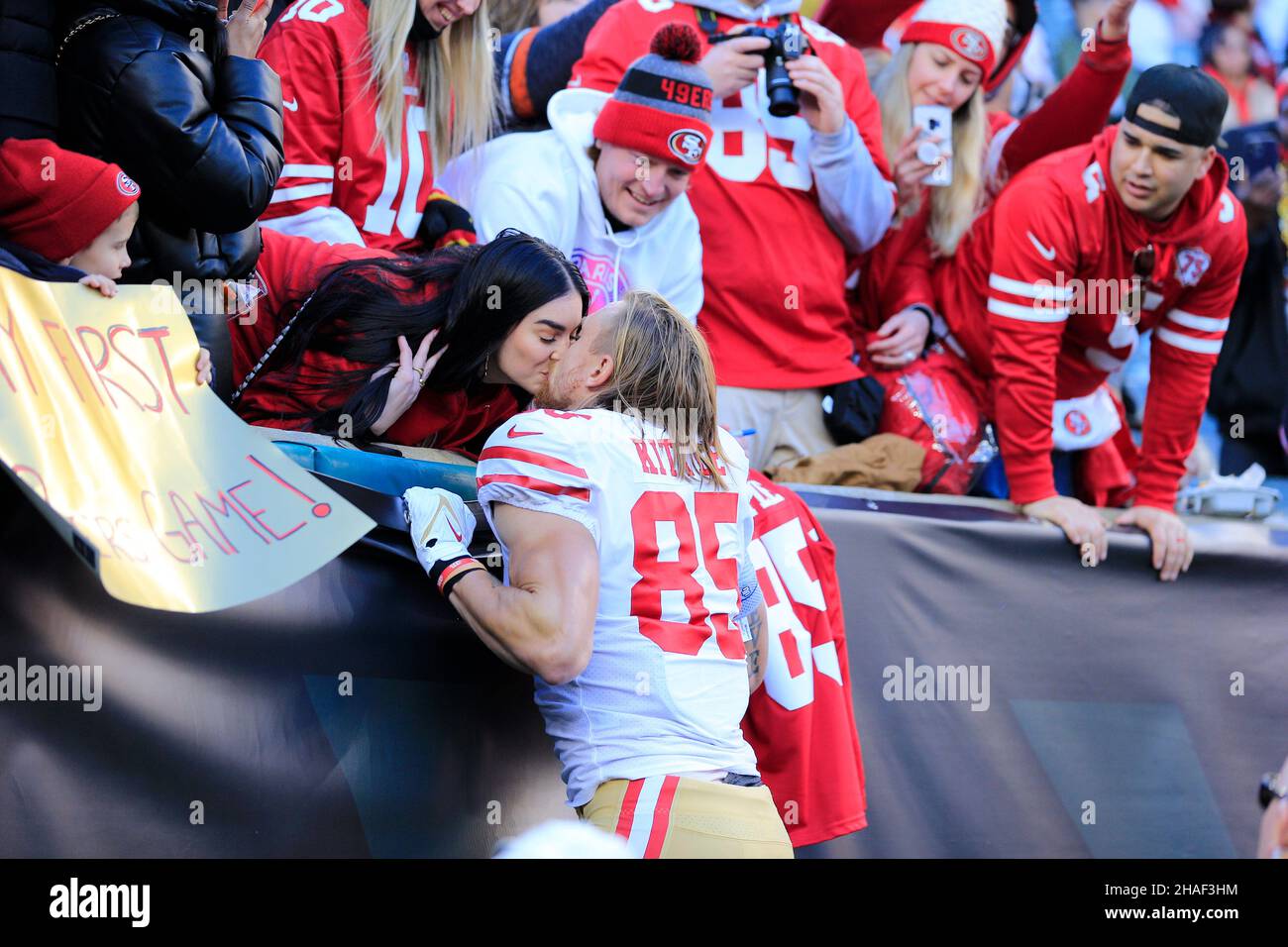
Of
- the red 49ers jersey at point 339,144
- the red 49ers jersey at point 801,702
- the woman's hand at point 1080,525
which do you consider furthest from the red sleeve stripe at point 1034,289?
the red 49ers jersey at point 339,144

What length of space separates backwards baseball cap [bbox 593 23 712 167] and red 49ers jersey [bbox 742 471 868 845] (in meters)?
1.12

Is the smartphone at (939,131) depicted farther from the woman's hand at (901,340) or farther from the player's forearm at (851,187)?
the woman's hand at (901,340)

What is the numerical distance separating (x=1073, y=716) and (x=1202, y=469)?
2.19 meters

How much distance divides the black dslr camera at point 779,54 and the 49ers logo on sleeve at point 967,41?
64 centimetres

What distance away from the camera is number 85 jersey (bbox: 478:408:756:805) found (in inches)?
108

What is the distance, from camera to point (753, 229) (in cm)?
475

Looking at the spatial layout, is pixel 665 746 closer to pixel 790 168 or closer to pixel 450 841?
pixel 450 841

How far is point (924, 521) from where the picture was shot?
14.1 feet

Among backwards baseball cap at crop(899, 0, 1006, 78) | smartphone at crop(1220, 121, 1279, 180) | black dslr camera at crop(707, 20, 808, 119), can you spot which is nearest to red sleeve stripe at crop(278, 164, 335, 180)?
black dslr camera at crop(707, 20, 808, 119)

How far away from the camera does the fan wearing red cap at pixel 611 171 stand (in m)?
4.22

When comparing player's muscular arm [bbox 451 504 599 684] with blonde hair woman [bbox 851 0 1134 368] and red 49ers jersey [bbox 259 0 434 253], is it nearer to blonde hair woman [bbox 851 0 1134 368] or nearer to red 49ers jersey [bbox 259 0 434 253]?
red 49ers jersey [bbox 259 0 434 253]

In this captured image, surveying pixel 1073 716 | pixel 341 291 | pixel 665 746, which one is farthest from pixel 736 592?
pixel 1073 716

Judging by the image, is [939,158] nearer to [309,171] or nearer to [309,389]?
[309,171]

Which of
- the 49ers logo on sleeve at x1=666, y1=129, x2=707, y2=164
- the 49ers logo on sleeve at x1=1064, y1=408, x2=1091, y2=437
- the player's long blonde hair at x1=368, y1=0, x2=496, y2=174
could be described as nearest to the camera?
the player's long blonde hair at x1=368, y1=0, x2=496, y2=174
